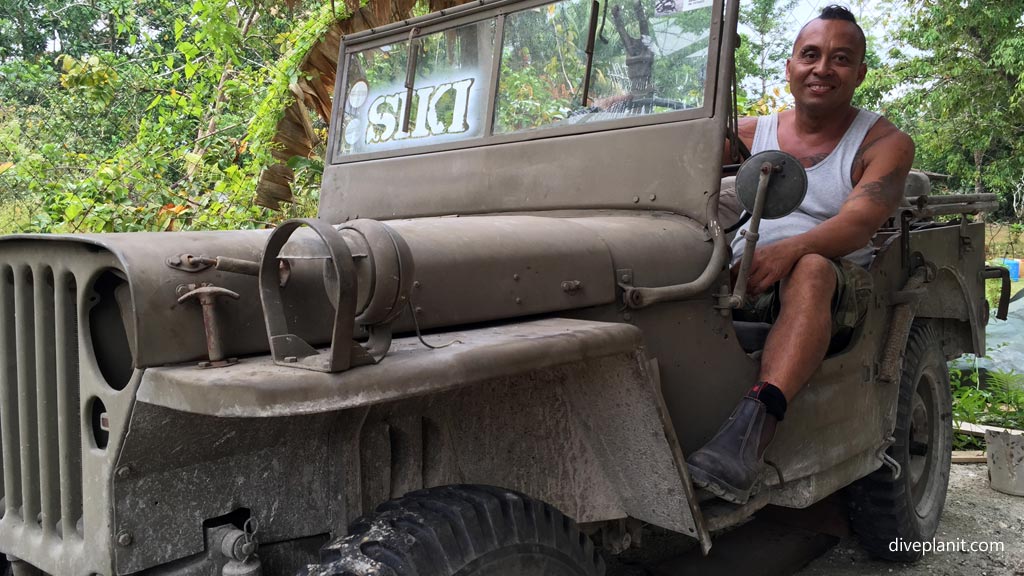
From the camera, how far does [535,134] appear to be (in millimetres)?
3016

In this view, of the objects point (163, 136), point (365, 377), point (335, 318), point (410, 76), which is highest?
point (410, 76)

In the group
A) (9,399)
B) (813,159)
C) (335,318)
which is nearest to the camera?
(335,318)

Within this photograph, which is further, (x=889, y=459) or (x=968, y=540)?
(x=968, y=540)

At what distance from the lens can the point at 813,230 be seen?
2967 mm

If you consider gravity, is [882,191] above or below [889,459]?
above

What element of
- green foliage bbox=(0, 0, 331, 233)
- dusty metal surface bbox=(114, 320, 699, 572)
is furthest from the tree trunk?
dusty metal surface bbox=(114, 320, 699, 572)

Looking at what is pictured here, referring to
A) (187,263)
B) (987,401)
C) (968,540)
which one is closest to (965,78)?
(987,401)

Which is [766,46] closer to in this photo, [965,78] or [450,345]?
[965,78]

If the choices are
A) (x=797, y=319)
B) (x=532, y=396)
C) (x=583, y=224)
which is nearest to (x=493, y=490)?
(x=532, y=396)

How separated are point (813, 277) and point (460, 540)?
1563 millimetres

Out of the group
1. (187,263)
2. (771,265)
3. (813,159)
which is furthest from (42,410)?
(813,159)

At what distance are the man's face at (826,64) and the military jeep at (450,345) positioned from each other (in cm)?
57

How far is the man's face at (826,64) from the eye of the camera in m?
3.26

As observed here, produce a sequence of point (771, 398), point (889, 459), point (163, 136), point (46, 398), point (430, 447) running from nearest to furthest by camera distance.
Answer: point (46, 398)
point (430, 447)
point (771, 398)
point (889, 459)
point (163, 136)
